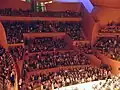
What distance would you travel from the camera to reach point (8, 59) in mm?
17281

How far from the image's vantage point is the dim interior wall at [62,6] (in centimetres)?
2908

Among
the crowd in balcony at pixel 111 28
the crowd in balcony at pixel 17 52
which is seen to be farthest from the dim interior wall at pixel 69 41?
the crowd in balcony at pixel 17 52

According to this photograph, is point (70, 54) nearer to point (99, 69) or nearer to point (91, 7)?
point (99, 69)

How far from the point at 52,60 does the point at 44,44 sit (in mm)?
3211

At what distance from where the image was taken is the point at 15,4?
1083 inches

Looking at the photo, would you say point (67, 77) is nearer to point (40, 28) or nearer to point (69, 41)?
point (69, 41)

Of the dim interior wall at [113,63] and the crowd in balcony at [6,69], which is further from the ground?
the crowd in balcony at [6,69]

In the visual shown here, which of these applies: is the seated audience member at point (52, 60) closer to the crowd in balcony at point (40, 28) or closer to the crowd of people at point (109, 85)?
the crowd in balcony at point (40, 28)

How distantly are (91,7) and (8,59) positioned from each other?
14.2 metres

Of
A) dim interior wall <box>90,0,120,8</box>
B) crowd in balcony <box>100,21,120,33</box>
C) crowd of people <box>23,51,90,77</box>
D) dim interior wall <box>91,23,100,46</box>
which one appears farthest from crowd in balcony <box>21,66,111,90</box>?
dim interior wall <box>90,0,120,8</box>

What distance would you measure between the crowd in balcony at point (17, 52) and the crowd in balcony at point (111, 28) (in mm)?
7918

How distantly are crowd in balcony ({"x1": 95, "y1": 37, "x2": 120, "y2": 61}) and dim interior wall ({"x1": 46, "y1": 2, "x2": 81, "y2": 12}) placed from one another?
4303mm

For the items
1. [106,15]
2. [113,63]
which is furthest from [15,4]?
[113,63]

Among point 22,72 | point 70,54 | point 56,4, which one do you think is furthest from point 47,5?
point 22,72
